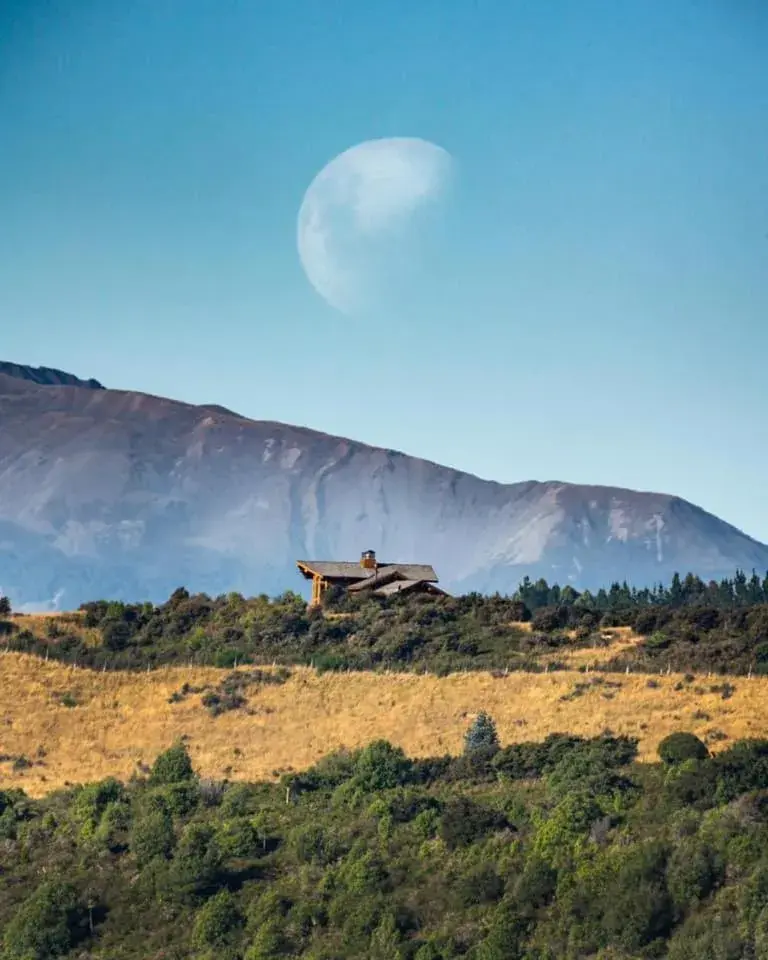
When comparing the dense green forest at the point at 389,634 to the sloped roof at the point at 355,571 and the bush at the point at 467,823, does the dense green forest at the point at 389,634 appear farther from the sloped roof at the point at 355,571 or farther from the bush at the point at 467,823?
the bush at the point at 467,823

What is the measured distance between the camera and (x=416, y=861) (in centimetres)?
5103

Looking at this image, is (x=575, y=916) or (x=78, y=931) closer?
(x=575, y=916)

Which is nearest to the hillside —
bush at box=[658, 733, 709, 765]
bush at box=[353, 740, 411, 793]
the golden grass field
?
the golden grass field

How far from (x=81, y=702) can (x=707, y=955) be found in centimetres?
4289

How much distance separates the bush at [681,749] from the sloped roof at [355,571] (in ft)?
160

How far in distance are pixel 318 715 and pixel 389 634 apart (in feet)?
46.1

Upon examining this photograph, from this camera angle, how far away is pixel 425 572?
110 meters

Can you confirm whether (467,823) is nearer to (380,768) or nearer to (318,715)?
(380,768)

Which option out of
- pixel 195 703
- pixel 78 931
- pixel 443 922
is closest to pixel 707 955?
pixel 443 922

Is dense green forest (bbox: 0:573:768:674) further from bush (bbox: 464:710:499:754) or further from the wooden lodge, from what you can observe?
bush (bbox: 464:710:499:754)

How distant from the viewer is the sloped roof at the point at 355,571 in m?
106

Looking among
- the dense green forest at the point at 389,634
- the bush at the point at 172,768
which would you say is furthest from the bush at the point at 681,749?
the bush at the point at 172,768

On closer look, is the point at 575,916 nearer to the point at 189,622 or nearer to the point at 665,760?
the point at 665,760

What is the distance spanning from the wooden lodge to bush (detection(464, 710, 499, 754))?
112 feet
